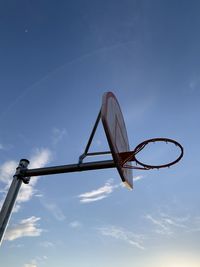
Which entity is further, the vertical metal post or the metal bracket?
the metal bracket

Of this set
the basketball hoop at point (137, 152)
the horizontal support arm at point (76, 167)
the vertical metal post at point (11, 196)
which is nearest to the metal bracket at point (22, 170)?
the vertical metal post at point (11, 196)

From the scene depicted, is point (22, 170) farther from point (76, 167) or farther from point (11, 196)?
point (76, 167)

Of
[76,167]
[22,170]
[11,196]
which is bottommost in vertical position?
[11,196]

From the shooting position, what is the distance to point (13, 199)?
4449 millimetres

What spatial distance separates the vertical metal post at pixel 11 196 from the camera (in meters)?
4.20

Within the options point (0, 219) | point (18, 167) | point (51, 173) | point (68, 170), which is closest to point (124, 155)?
point (68, 170)

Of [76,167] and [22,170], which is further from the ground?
[76,167]

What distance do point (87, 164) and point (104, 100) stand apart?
1199 mm

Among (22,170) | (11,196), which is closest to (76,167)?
(22,170)

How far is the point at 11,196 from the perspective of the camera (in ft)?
14.6

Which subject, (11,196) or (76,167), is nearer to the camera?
(11,196)

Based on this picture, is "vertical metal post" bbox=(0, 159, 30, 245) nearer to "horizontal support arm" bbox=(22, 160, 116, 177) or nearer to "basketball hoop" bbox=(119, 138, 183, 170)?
"horizontal support arm" bbox=(22, 160, 116, 177)

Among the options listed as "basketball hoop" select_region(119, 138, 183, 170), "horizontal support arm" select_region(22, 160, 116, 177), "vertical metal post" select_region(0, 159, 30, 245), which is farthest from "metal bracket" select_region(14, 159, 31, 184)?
"basketball hoop" select_region(119, 138, 183, 170)

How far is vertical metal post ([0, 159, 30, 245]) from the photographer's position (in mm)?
4199
